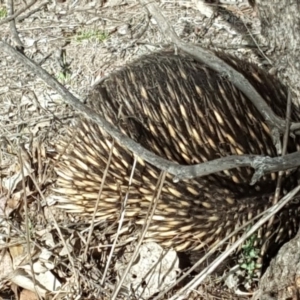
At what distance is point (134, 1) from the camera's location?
501 centimetres

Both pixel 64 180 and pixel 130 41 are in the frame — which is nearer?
pixel 64 180

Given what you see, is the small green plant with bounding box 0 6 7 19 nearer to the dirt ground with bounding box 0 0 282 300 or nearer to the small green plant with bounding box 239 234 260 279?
the dirt ground with bounding box 0 0 282 300

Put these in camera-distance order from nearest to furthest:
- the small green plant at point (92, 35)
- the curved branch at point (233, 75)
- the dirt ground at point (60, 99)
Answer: the curved branch at point (233, 75) → the dirt ground at point (60, 99) → the small green plant at point (92, 35)

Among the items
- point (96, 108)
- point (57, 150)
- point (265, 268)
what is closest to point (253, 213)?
point (265, 268)

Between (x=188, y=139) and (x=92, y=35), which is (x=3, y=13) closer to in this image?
(x=92, y=35)

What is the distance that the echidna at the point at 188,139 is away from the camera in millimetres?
3242

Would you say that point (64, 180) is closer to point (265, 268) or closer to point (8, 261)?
point (8, 261)

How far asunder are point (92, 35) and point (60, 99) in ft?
1.91

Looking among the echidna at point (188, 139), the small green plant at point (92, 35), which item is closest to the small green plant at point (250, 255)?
the echidna at point (188, 139)

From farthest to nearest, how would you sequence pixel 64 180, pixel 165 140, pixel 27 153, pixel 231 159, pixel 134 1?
pixel 134 1 < pixel 27 153 < pixel 64 180 < pixel 165 140 < pixel 231 159

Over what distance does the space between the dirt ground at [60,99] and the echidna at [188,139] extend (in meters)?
0.26

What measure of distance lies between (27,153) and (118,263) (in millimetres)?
841

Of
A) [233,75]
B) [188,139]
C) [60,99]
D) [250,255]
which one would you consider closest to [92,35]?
[60,99]

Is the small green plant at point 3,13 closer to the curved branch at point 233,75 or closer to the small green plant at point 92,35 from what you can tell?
the small green plant at point 92,35
